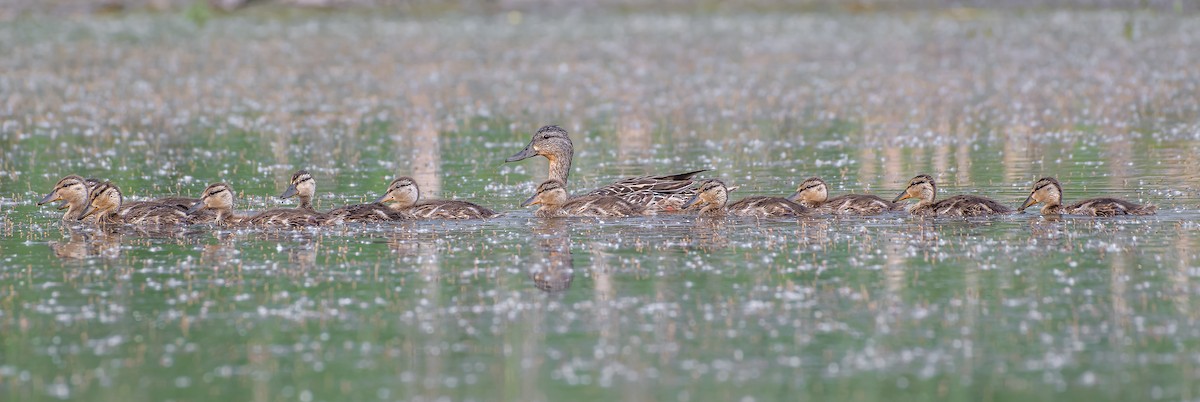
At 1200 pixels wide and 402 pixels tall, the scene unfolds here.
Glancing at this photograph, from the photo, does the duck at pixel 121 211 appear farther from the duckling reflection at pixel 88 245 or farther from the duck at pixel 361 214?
the duck at pixel 361 214

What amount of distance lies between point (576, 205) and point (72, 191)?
16.4ft

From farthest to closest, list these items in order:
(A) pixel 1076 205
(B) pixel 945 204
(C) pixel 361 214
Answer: (C) pixel 361 214 < (B) pixel 945 204 < (A) pixel 1076 205

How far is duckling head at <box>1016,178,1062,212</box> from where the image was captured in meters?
15.5

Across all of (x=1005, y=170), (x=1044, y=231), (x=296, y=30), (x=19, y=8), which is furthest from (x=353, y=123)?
(x=19, y=8)

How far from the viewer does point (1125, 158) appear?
66.8 feet

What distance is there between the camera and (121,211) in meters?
16.5

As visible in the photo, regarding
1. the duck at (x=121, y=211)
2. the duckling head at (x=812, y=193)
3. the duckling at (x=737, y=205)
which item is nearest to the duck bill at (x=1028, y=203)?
the duckling head at (x=812, y=193)

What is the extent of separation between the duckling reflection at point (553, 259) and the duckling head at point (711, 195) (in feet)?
4.44

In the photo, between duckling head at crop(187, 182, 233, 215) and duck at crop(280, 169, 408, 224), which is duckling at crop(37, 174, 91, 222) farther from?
duck at crop(280, 169, 408, 224)

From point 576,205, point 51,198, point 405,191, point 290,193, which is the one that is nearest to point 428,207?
point 405,191

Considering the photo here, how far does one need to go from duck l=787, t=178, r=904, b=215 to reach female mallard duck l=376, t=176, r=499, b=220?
302cm

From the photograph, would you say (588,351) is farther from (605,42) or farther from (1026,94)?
(605,42)

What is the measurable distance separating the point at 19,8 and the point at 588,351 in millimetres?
51496

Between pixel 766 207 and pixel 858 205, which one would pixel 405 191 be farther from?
pixel 858 205
